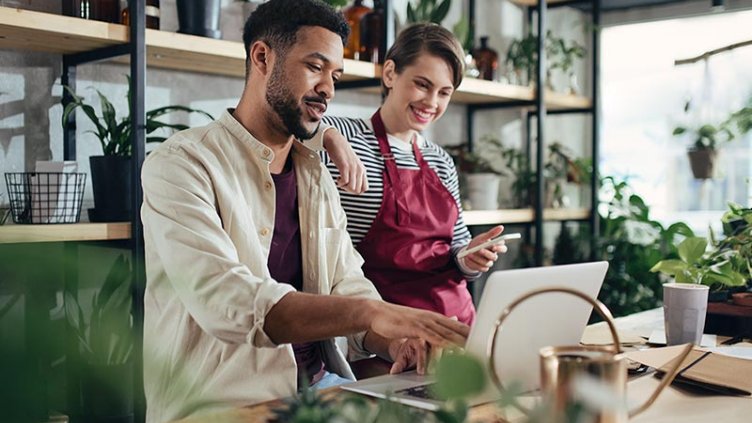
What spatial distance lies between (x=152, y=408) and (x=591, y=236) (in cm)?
292

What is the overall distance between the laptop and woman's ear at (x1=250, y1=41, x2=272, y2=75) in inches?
33.6

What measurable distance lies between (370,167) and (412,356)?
928 mm

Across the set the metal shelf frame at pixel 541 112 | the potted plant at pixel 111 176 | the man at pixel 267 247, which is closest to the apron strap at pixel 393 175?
the man at pixel 267 247

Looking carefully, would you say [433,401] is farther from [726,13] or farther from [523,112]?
[726,13]

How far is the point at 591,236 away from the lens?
157 inches

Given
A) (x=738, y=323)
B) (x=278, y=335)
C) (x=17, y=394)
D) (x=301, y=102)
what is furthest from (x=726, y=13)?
(x=17, y=394)

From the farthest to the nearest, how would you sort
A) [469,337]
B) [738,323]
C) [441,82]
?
[441,82] < [738,323] < [469,337]

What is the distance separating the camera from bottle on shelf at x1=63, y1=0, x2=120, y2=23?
7.07 feet

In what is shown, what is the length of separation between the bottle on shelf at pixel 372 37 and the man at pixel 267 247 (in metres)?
1.08

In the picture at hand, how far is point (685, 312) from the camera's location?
1.56m

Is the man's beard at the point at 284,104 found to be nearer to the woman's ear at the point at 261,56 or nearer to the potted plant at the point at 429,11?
the woman's ear at the point at 261,56

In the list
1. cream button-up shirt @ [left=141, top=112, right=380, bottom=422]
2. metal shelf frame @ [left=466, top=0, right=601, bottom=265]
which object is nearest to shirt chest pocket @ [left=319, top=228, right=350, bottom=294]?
cream button-up shirt @ [left=141, top=112, right=380, bottom=422]

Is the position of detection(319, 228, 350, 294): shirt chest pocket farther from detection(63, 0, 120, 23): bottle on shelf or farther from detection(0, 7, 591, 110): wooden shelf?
detection(63, 0, 120, 23): bottle on shelf

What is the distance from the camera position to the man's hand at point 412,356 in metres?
1.35
